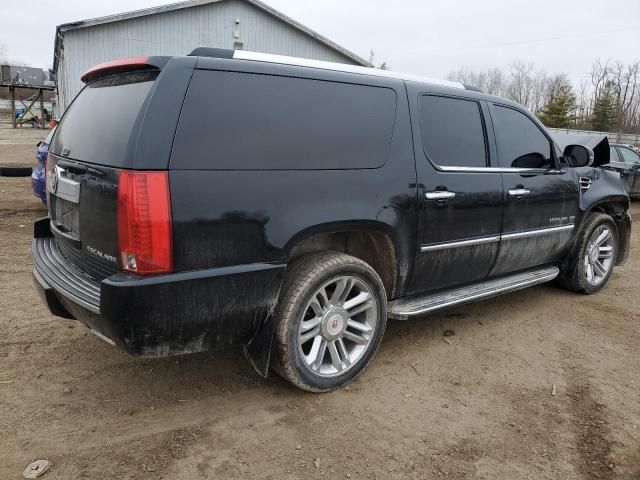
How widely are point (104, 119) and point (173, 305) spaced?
1111 millimetres

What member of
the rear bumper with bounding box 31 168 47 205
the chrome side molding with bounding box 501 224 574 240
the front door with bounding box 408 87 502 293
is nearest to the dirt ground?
the front door with bounding box 408 87 502 293

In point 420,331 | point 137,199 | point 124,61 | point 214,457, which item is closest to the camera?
point 137,199

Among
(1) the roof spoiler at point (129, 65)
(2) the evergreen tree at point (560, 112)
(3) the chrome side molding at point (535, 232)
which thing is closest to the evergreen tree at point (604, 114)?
(2) the evergreen tree at point (560, 112)

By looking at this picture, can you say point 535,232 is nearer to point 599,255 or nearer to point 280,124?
point 599,255

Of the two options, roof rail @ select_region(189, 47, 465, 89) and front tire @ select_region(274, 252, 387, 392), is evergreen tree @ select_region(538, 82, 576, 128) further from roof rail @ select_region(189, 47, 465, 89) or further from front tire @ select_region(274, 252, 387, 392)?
front tire @ select_region(274, 252, 387, 392)

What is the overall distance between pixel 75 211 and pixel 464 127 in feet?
8.87

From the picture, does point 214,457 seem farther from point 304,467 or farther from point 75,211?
point 75,211

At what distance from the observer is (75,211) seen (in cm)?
279

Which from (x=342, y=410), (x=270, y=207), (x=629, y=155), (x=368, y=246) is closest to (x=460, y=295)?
(x=368, y=246)

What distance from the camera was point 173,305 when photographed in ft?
8.05

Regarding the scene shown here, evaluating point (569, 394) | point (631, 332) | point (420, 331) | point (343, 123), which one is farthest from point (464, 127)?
point (631, 332)

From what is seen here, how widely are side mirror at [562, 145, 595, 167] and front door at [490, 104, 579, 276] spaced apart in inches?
5.3

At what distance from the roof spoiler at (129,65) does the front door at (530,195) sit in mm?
2671

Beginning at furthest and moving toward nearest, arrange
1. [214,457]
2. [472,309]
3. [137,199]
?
[472,309] < [214,457] < [137,199]
